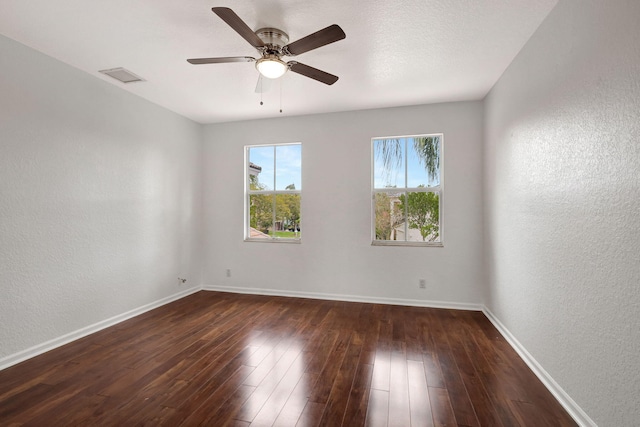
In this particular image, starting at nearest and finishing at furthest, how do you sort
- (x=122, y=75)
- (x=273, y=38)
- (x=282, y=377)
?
1. (x=282, y=377)
2. (x=273, y=38)
3. (x=122, y=75)

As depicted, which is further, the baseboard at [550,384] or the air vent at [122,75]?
the air vent at [122,75]

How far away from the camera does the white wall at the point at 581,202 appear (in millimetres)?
1513

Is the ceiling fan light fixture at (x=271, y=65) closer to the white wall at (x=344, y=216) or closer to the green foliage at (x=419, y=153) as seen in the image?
the white wall at (x=344, y=216)

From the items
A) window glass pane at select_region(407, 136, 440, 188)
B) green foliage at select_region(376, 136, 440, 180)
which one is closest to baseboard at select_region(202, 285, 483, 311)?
window glass pane at select_region(407, 136, 440, 188)

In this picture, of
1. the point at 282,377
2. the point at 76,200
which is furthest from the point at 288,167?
the point at 282,377

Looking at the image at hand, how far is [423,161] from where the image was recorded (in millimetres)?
4324

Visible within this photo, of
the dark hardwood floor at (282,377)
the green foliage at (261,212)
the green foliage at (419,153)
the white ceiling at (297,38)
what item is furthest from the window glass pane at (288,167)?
the dark hardwood floor at (282,377)

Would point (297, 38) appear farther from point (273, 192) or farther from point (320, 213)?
point (273, 192)

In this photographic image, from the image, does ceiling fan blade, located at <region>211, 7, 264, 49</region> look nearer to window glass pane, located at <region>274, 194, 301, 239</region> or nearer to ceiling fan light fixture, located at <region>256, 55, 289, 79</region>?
ceiling fan light fixture, located at <region>256, 55, 289, 79</region>

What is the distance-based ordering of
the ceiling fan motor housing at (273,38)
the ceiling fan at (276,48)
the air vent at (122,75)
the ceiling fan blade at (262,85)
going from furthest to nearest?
the air vent at (122,75)
the ceiling fan blade at (262,85)
the ceiling fan motor housing at (273,38)
the ceiling fan at (276,48)

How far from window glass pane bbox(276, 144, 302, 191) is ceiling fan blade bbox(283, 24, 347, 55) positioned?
8.22ft

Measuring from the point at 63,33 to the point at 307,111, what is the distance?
2739mm

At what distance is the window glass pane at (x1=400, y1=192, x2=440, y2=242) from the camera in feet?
14.0

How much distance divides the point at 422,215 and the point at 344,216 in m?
1.08
